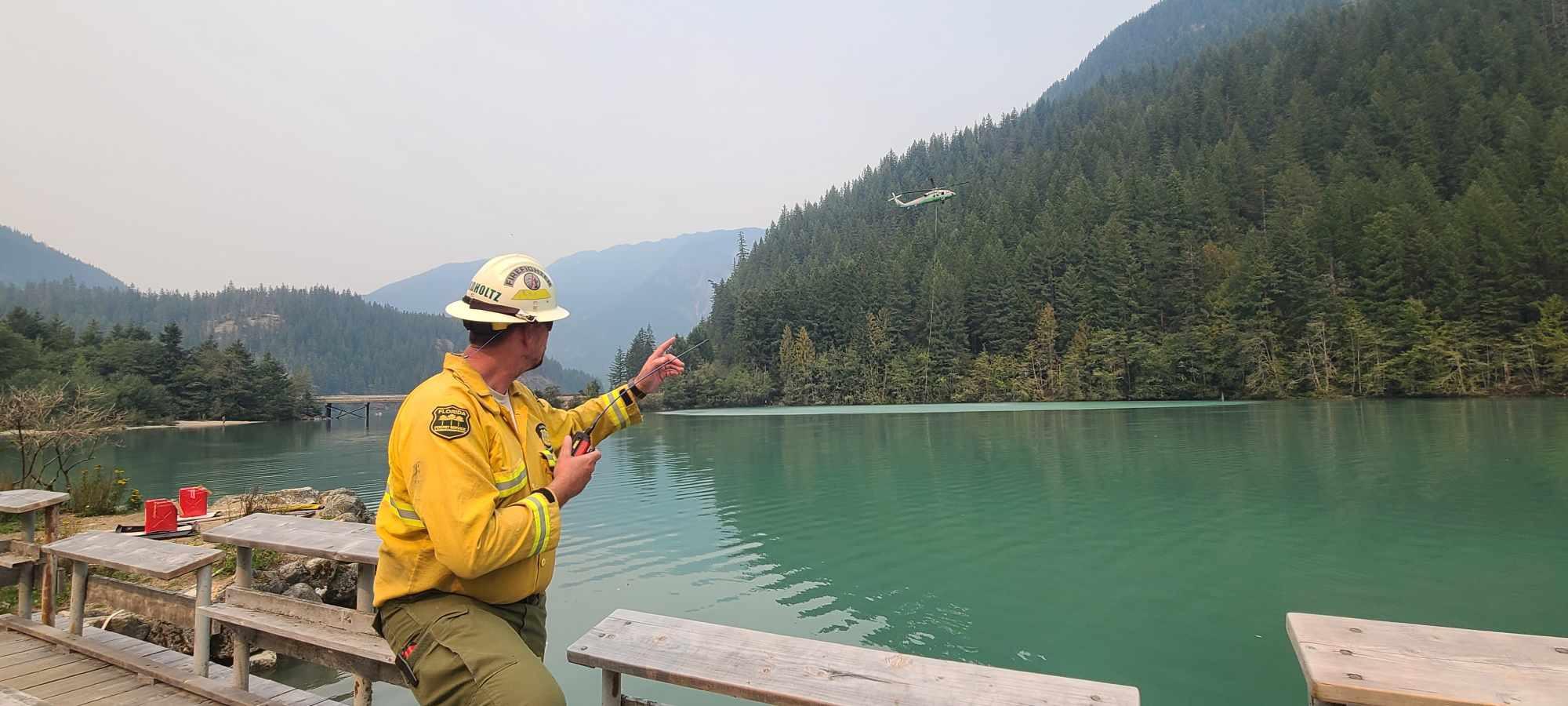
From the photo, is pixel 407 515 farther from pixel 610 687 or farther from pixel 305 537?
pixel 305 537

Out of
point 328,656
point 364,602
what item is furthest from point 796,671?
point 328,656

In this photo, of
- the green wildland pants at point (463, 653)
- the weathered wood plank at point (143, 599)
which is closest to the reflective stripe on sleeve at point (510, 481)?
the green wildland pants at point (463, 653)

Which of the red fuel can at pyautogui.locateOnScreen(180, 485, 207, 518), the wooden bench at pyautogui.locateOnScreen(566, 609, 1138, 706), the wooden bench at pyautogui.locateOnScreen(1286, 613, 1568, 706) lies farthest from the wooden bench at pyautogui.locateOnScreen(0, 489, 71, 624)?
the red fuel can at pyautogui.locateOnScreen(180, 485, 207, 518)

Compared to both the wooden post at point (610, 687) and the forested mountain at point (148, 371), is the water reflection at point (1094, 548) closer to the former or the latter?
the wooden post at point (610, 687)

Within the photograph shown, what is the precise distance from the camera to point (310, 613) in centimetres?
378

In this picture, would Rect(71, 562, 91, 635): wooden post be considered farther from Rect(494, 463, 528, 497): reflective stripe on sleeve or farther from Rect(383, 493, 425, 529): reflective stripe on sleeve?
Rect(494, 463, 528, 497): reflective stripe on sleeve

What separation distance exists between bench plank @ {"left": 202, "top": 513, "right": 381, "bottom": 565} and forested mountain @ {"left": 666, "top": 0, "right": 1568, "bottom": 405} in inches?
2829

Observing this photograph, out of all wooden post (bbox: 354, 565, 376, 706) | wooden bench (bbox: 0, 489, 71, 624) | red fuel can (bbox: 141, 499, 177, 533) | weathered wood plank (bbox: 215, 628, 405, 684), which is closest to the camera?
weathered wood plank (bbox: 215, 628, 405, 684)

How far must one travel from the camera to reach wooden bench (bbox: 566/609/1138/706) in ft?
7.35

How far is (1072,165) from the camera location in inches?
4557

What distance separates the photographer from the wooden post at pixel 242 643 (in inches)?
164

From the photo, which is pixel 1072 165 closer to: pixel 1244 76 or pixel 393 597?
pixel 1244 76

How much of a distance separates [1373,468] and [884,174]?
148m

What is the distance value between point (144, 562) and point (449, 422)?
3.79m
